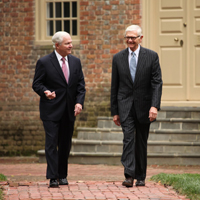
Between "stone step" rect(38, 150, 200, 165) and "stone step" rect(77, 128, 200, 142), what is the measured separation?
51 cm

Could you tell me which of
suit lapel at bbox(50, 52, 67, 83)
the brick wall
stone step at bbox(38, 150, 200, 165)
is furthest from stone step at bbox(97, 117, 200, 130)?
suit lapel at bbox(50, 52, 67, 83)

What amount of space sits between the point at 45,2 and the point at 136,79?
5399 millimetres

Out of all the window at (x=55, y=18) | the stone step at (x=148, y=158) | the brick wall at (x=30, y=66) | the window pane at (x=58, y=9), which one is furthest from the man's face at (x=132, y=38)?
the window pane at (x=58, y=9)

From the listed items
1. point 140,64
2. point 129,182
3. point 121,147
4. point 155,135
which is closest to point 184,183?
point 129,182

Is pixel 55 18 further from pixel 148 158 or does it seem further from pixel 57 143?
pixel 57 143

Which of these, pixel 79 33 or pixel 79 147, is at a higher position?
pixel 79 33

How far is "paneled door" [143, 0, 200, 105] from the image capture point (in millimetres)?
10578

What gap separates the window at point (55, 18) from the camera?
11.0 m

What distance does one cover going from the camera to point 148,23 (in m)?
10.6

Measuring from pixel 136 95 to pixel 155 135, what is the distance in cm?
341

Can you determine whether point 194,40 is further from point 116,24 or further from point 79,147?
point 79,147

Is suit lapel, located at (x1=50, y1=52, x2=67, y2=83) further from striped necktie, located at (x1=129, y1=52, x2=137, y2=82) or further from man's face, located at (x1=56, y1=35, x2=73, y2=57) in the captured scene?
striped necktie, located at (x1=129, y1=52, x2=137, y2=82)

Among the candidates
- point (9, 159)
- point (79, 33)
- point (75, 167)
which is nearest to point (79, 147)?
point (75, 167)

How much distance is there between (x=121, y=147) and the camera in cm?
944
